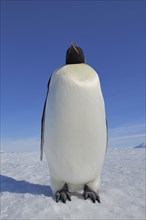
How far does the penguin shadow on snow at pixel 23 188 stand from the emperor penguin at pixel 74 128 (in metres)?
0.36

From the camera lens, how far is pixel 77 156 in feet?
13.0

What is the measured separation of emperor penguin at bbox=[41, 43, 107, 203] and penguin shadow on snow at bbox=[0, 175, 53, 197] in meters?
0.36

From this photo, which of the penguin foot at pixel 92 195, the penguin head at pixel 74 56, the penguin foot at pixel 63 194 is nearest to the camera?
the penguin foot at pixel 63 194

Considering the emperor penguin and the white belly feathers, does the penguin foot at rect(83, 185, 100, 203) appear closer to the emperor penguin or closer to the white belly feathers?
the emperor penguin

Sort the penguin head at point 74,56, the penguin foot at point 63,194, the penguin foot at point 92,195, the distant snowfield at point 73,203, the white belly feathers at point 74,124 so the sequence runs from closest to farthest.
A: the distant snowfield at point 73,203 → the white belly feathers at point 74,124 → the penguin foot at point 63,194 → the penguin foot at point 92,195 → the penguin head at point 74,56

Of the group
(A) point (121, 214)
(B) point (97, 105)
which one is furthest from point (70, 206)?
(B) point (97, 105)

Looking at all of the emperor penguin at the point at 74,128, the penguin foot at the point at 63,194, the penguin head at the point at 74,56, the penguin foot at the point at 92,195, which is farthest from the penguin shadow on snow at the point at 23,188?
the penguin head at the point at 74,56

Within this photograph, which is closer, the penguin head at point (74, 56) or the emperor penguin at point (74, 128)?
the emperor penguin at point (74, 128)

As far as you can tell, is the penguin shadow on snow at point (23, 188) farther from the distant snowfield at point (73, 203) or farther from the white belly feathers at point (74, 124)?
the white belly feathers at point (74, 124)

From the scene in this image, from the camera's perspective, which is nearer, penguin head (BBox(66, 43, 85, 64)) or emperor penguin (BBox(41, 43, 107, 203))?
emperor penguin (BBox(41, 43, 107, 203))

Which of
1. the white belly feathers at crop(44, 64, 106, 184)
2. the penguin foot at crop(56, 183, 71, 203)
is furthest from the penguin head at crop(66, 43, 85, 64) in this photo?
the penguin foot at crop(56, 183, 71, 203)

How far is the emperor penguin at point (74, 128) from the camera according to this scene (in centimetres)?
386

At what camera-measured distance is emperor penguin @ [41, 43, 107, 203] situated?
3863 millimetres

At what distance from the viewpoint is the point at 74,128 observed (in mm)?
3859
